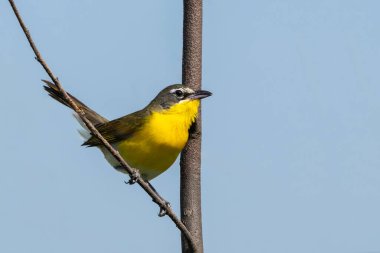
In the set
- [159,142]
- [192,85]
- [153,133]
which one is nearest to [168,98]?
[153,133]

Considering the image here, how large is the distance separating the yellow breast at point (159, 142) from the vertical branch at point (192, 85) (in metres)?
1.73

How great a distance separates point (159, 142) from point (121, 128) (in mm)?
647

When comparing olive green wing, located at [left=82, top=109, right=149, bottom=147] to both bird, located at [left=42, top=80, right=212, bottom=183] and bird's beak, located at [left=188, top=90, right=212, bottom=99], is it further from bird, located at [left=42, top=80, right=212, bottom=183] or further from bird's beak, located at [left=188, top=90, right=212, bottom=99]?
bird's beak, located at [left=188, top=90, right=212, bottom=99]

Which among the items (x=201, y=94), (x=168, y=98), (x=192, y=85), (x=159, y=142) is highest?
(x=192, y=85)

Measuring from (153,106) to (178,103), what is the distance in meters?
0.64

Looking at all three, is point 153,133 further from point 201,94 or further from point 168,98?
point 201,94

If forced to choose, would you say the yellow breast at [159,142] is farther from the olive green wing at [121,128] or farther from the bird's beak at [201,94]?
the bird's beak at [201,94]

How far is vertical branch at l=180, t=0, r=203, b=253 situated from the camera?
15.9 ft

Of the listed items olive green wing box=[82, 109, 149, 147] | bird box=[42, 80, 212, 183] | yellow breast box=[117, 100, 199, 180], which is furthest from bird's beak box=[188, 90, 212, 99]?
olive green wing box=[82, 109, 149, 147]

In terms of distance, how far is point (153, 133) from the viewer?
723 cm

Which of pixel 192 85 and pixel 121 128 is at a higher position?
pixel 192 85

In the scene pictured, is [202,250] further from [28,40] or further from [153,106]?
[153,106]

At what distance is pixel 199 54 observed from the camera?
493cm

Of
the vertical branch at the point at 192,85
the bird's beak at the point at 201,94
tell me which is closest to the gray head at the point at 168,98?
the bird's beak at the point at 201,94
